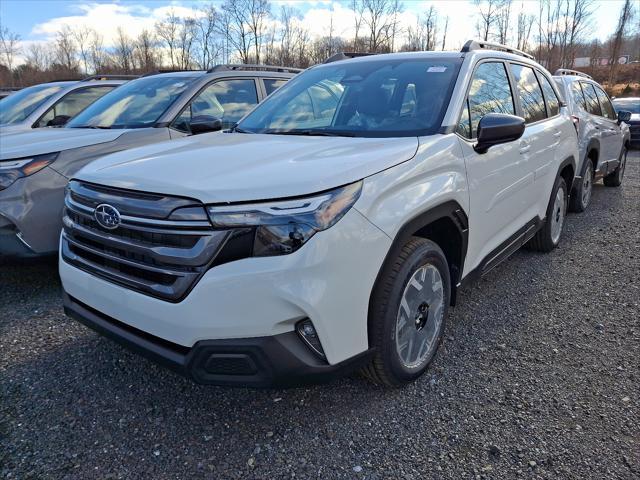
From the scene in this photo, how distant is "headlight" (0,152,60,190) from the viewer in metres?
3.59

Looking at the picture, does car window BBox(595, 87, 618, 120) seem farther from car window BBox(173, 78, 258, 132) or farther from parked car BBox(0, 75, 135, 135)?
parked car BBox(0, 75, 135, 135)

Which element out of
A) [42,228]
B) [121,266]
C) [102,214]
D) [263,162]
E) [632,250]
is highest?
[263,162]

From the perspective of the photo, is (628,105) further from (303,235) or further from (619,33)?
(619,33)

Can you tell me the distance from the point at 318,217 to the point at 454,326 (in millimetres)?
1877

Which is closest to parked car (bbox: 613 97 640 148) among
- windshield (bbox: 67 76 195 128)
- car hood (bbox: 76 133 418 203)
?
windshield (bbox: 67 76 195 128)

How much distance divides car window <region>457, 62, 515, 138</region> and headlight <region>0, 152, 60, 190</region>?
3128mm

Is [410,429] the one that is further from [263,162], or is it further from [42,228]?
[42,228]

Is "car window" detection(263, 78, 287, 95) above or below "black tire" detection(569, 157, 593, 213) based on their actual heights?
above

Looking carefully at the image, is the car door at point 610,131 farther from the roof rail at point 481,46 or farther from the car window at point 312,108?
the car window at point 312,108

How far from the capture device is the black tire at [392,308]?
7.23 feet

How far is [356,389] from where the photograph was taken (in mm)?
2627

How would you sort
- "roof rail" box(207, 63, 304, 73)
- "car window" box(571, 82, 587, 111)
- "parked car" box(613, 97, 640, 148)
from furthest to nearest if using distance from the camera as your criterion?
"parked car" box(613, 97, 640, 148)
"car window" box(571, 82, 587, 111)
"roof rail" box(207, 63, 304, 73)

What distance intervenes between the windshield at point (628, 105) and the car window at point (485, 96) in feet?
42.6

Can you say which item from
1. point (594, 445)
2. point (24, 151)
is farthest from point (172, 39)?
point (594, 445)
